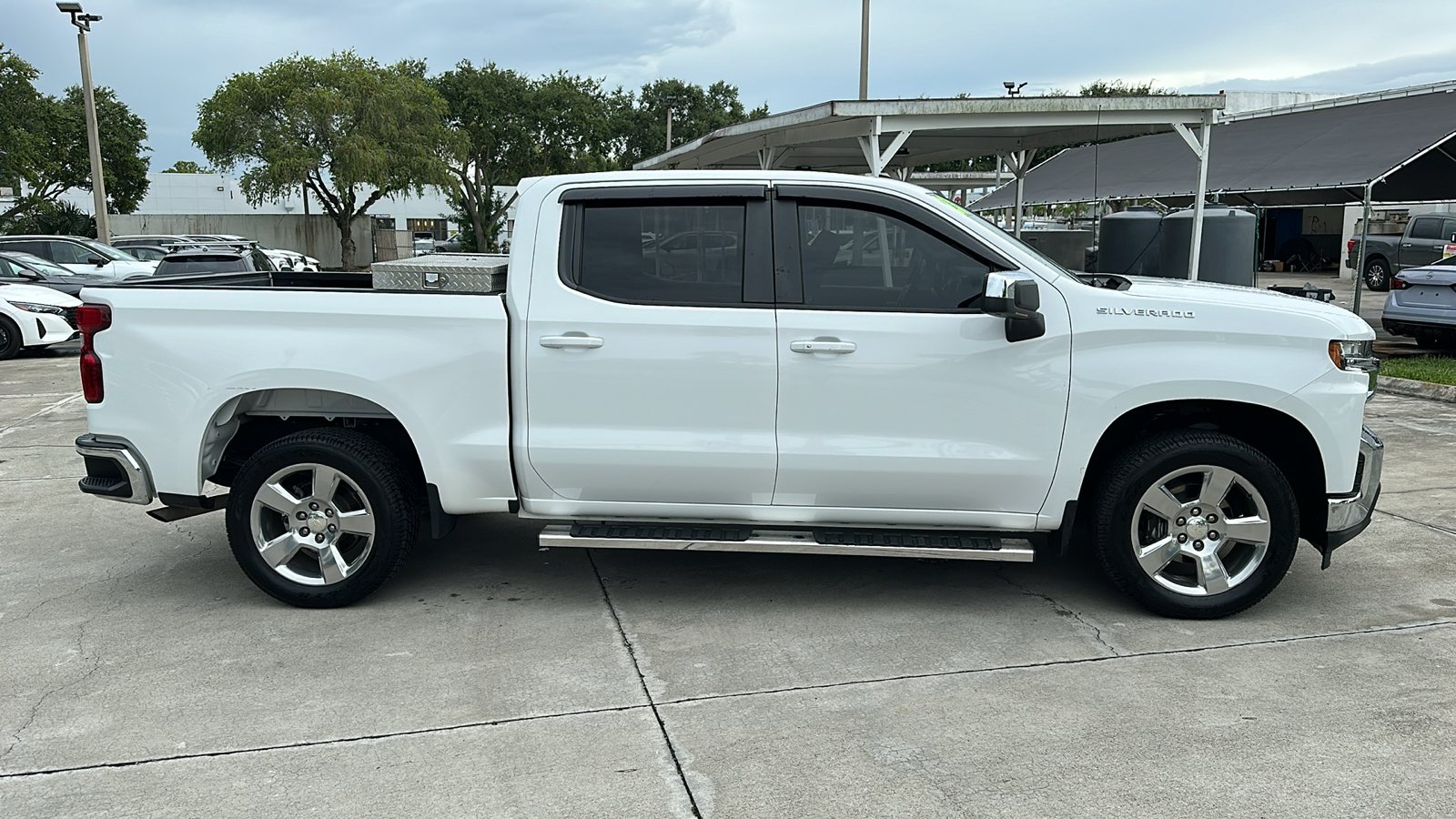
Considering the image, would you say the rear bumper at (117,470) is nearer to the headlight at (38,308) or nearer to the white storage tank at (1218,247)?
the white storage tank at (1218,247)

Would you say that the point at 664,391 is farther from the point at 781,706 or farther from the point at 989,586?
the point at 989,586

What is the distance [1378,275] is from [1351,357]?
84.3ft

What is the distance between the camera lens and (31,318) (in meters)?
15.3

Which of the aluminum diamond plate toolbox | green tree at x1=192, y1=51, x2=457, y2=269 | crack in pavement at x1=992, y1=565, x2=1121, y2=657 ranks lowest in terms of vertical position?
crack in pavement at x1=992, y1=565, x2=1121, y2=657

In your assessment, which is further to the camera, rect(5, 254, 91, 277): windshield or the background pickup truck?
the background pickup truck

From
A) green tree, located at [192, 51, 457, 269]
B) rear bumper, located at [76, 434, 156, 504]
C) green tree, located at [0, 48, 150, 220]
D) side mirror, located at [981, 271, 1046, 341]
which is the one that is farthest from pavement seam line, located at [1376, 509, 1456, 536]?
green tree, located at [0, 48, 150, 220]

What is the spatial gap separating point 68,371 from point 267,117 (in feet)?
83.5

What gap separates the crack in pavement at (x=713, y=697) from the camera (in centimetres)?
364

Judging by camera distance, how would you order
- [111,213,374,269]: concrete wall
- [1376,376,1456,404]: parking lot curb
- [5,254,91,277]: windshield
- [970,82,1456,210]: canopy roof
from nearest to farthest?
[1376,376,1456,404]: parking lot curb < [970,82,1456,210]: canopy roof < [5,254,91,277]: windshield < [111,213,374,269]: concrete wall

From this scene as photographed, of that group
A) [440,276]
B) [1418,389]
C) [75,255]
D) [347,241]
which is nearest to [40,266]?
[75,255]

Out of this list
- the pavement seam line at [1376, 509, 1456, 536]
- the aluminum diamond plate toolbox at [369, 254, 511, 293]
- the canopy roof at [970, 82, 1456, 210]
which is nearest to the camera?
the aluminum diamond plate toolbox at [369, 254, 511, 293]

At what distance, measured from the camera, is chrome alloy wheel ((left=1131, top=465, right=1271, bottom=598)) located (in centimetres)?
478

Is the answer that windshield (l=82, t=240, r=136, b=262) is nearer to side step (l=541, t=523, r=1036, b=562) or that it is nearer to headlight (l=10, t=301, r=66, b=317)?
headlight (l=10, t=301, r=66, b=317)

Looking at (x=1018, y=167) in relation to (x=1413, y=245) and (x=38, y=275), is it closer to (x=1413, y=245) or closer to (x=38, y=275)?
(x=1413, y=245)
